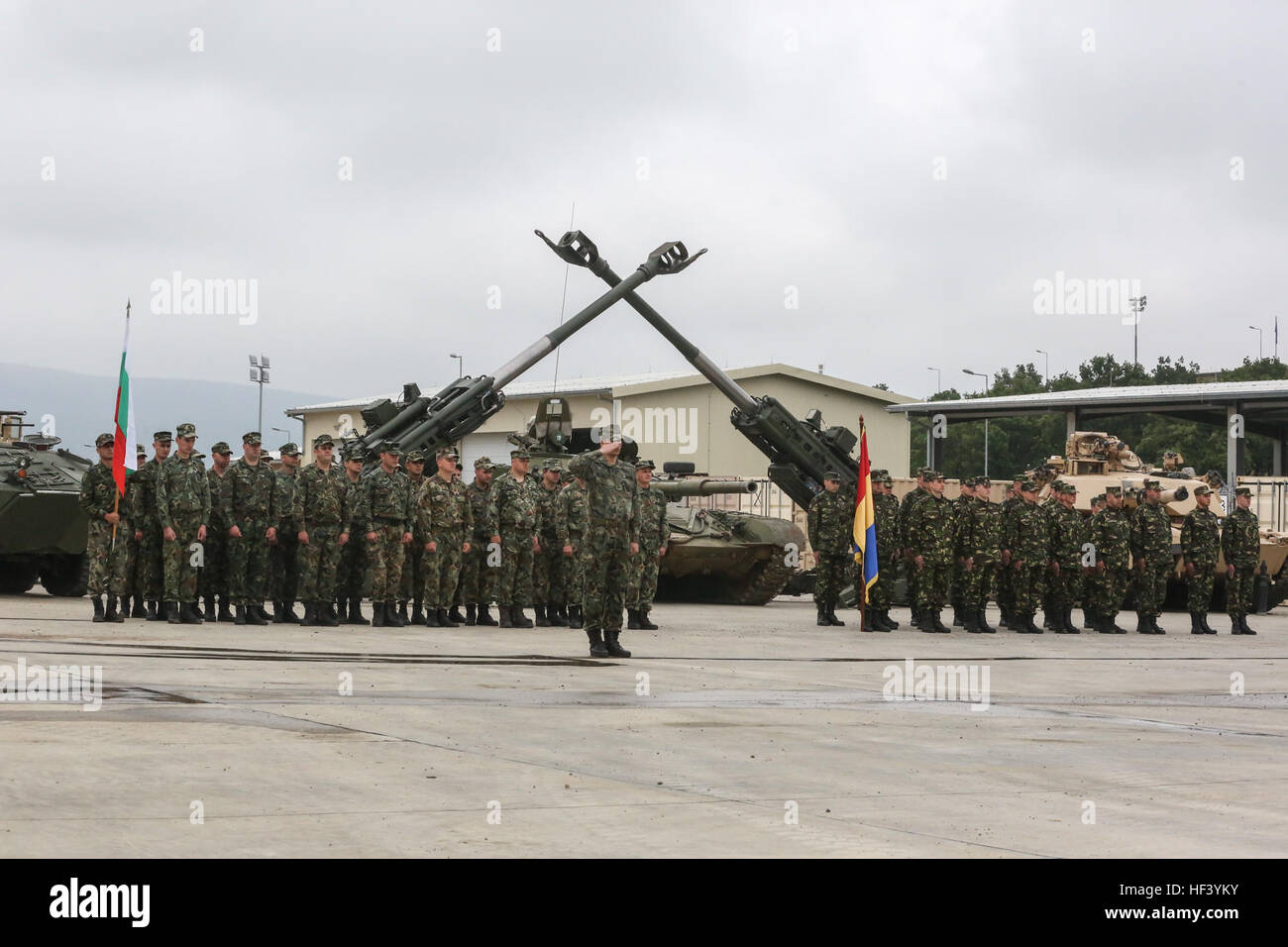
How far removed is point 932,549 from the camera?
1636 cm

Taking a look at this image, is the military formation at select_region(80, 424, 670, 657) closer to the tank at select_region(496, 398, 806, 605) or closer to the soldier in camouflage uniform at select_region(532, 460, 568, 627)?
the soldier in camouflage uniform at select_region(532, 460, 568, 627)

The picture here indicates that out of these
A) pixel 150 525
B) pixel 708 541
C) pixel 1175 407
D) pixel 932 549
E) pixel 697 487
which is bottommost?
pixel 932 549

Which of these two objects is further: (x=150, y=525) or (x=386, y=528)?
(x=386, y=528)

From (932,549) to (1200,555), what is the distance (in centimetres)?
338

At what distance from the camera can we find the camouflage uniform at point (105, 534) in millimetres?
14758

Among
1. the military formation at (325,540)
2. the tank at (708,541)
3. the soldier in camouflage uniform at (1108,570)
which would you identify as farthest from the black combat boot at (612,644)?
the tank at (708,541)

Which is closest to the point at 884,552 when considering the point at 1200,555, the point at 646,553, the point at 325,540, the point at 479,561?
the point at 646,553

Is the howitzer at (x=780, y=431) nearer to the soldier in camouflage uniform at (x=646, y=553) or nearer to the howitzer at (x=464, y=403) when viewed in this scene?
the howitzer at (x=464, y=403)

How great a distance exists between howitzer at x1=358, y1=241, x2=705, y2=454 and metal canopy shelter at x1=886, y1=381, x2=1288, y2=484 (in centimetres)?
1528

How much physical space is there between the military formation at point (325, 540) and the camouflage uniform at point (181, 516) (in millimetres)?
12

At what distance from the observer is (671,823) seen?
18.6 ft

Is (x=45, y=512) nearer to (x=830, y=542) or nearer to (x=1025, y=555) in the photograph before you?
(x=830, y=542)

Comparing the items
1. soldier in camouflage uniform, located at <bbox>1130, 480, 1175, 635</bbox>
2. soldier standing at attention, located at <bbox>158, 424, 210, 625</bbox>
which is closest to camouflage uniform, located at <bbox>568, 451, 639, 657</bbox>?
soldier standing at attention, located at <bbox>158, 424, 210, 625</bbox>

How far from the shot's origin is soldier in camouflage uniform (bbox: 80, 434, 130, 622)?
14758 millimetres
